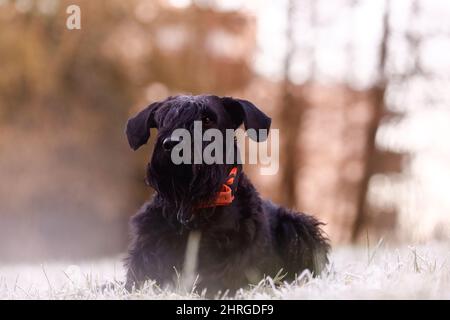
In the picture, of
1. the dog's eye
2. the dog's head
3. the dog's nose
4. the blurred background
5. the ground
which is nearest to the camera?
the ground

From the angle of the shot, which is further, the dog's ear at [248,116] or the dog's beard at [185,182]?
the dog's ear at [248,116]

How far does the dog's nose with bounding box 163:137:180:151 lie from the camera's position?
163 inches

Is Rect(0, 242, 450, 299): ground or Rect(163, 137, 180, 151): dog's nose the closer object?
Rect(0, 242, 450, 299): ground

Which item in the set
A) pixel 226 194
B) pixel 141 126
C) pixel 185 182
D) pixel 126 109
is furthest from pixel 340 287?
pixel 126 109

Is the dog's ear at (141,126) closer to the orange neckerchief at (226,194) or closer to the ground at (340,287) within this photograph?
the orange neckerchief at (226,194)

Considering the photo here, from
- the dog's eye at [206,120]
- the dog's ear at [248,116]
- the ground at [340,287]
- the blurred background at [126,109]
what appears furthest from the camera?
the blurred background at [126,109]

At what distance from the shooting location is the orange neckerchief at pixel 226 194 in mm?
4469

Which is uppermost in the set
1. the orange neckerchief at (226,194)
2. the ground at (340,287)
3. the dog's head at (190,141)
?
the dog's head at (190,141)

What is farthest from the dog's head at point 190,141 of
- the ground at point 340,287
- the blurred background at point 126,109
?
the blurred background at point 126,109

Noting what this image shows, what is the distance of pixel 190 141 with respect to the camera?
4230mm

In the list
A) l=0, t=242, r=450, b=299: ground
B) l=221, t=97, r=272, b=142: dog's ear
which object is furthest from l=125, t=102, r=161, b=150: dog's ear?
l=0, t=242, r=450, b=299: ground

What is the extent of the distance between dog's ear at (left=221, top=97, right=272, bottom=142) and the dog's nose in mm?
635

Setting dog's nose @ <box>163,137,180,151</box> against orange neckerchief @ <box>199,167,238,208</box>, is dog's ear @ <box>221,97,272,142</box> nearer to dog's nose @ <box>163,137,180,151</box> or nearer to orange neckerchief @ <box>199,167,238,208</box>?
orange neckerchief @ <box>199,167,238,208</box>

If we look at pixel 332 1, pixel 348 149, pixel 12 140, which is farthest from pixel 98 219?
pixel 332 1
